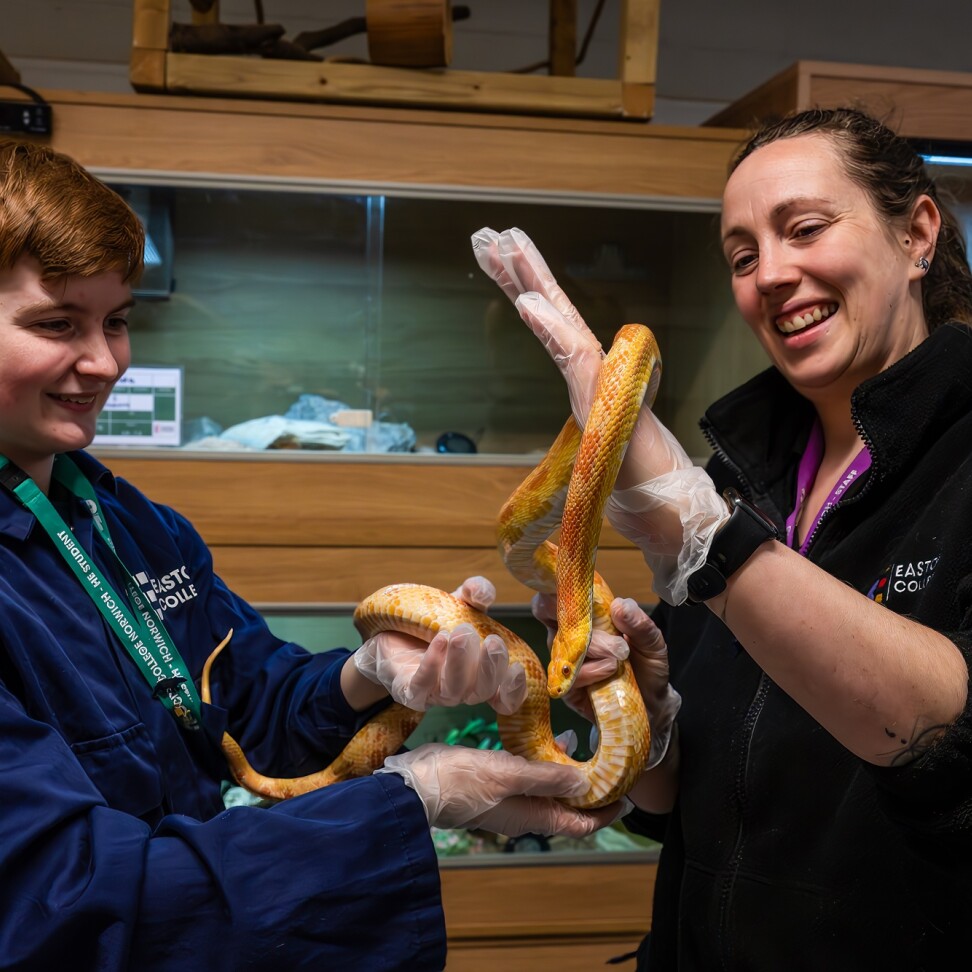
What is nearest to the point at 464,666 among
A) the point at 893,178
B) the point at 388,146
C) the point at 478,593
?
the point at 478,593

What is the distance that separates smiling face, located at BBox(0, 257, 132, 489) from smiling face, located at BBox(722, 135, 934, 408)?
78 centimetres

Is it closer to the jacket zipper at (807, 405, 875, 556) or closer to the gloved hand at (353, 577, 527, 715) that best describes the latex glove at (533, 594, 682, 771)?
the gloved hand at (353, 577, 527, 715)

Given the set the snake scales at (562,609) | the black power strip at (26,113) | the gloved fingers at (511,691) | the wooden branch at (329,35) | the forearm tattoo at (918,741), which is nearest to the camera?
the forearm tattoo at (918,741)

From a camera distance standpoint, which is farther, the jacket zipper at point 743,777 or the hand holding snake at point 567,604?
the jacket zipper at point 743,777

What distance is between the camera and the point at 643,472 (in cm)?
101

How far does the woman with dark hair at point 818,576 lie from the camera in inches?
35.6

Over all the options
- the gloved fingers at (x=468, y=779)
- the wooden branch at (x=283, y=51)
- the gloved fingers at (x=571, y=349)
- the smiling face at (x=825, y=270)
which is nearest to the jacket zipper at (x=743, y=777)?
the smiling face at (x=825, y=270)

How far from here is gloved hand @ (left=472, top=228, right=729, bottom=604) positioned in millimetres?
975

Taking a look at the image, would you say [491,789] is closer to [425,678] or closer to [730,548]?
[425,678]

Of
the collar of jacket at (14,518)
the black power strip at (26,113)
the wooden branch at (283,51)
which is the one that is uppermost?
the wooden branch at (283,51)

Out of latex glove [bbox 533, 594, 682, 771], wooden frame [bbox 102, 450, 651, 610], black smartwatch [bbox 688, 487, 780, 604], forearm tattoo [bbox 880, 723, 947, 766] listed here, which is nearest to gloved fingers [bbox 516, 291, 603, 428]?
black smartwatch [bbox 688, 487, 780, 604]

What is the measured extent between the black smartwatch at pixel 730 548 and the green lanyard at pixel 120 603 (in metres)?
0.60

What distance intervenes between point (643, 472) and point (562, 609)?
20 centimetres

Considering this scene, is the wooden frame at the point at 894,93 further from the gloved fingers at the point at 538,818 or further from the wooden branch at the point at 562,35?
the gloved fingers at the point at 538,818
